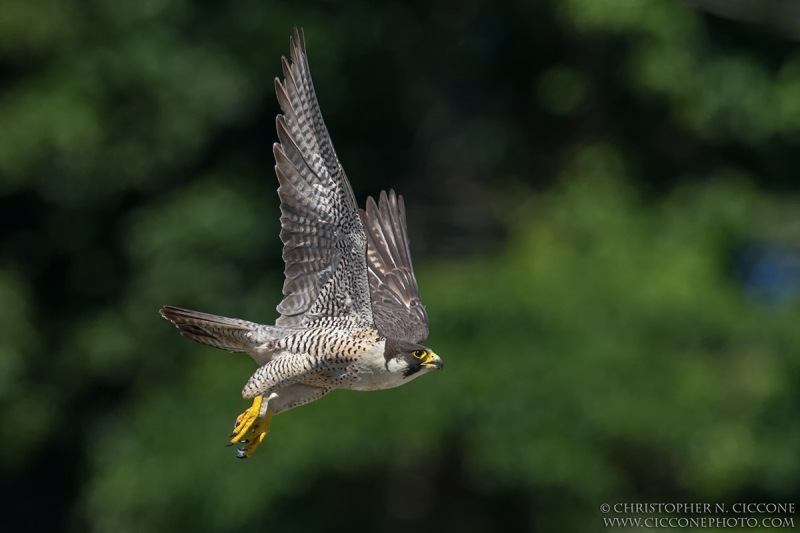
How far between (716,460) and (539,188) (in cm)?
503

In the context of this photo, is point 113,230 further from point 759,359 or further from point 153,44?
point 759,359

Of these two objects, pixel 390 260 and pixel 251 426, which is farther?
pixel 390 260

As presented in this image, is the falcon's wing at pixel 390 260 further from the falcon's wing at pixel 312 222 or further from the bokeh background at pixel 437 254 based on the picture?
the bokeh background at pixel 437 254

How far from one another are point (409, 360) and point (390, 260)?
1.62 metres

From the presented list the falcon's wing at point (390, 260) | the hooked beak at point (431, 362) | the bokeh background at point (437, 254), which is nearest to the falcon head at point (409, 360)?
the hooked beak at point (431, 362)

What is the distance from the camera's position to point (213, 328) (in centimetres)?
777

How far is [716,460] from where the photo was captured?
45.3 feet

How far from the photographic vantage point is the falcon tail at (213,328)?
769 cm

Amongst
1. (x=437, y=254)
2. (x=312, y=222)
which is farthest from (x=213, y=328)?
(x=437, y=254)

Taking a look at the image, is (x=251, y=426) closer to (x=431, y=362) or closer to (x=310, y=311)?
(x=310, y=311)

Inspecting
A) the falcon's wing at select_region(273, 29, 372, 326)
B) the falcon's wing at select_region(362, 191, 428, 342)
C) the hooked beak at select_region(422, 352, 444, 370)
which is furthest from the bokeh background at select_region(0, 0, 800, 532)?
the hooked beak at select_region(422, 352, 444, 370)

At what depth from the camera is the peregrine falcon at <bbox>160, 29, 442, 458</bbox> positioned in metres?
7.55

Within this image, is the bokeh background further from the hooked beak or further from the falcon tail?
the hooked beak

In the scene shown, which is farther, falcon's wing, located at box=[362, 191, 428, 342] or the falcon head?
falcon's wing, located at box=[362, 191, 428, 342]
